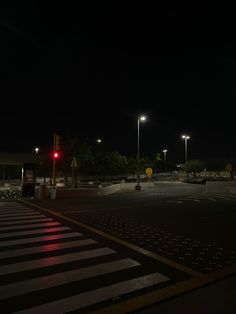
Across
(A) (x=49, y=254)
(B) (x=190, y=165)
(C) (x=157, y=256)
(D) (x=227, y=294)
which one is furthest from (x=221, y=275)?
(B) (x=190, y=165)

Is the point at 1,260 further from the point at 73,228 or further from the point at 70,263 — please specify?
the point at 73,228

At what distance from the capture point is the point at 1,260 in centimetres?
662

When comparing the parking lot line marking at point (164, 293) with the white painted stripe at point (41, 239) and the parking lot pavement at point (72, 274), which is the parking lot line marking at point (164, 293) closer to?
the parking lot pavement at point (72, 274)

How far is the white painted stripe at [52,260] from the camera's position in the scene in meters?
6.05

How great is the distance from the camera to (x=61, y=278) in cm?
553

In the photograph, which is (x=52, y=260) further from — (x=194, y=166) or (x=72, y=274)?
(x=194, y=166)

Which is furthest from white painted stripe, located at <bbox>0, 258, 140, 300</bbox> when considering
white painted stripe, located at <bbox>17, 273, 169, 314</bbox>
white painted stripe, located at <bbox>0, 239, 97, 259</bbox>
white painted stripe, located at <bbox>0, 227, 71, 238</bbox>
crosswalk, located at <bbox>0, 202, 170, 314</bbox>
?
white painted stripe, located at <bbox>0, 227, 71, 238</bbox>

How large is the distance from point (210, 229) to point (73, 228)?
4.55 m

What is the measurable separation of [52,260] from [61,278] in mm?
1163

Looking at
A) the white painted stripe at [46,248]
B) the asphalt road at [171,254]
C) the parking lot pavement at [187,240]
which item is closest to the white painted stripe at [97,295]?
the asphalt road at [171,254]

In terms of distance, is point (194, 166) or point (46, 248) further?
point (194, 166)

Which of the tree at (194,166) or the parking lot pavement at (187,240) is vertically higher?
the tree at (194,166)

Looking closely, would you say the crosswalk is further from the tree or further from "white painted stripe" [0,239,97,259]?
the tree

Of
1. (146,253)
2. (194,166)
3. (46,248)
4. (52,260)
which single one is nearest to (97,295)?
(52,260)
